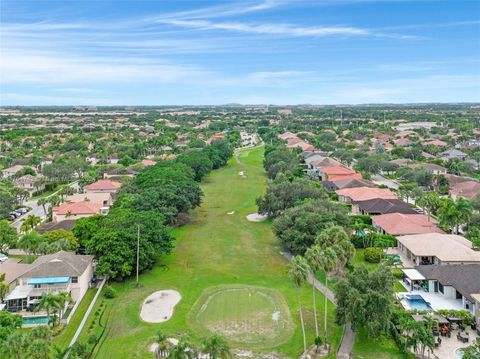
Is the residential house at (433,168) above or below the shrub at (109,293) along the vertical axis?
above

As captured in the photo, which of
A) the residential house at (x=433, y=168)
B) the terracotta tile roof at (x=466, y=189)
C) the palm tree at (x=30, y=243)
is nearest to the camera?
the palm tree at (x=30, y=243)

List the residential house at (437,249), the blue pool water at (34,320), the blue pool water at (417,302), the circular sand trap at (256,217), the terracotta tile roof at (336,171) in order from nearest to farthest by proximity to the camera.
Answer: the blue pool water at (34,320), the blue pool water at (417,302), the residential house at (437,249), the circular sand trap at (256,217), the terracotta tile roof at (336,171)

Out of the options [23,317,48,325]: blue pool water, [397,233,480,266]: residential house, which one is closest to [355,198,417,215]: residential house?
[397,233,480,266]: residential house

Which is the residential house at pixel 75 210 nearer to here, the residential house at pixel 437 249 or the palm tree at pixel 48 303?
the palm tree at pixel 48 303

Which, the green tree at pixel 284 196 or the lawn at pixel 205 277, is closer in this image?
the lawn at pixel 205 277

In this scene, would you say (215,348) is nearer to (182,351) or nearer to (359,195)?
(182,351)

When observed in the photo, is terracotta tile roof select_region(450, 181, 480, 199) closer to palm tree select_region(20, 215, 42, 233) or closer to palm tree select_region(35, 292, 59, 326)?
palm tree select_region(35, 292, 59, 326)

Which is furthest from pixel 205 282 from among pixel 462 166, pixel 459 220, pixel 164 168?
pixel 462 166

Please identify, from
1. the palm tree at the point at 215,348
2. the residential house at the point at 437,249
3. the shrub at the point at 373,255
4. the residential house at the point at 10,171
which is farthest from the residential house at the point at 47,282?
the residential house at the point at 10,171
